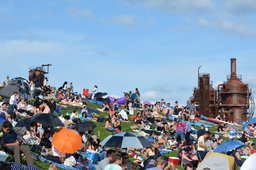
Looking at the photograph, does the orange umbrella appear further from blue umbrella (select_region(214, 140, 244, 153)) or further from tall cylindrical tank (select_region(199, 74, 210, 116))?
tall cylindrical tank (select_region(199, 74, 210, 116))

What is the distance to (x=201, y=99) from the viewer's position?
59750 millimetres

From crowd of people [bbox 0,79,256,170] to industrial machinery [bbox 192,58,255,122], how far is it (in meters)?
16.3

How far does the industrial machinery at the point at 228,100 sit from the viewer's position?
195 feet

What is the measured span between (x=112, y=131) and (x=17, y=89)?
32.5 ft

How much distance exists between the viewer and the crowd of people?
12.4m

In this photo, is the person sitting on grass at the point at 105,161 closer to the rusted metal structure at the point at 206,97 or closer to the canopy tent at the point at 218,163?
the canopy tent at the point at 218,163

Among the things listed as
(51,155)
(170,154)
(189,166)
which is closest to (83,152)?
(51,155)

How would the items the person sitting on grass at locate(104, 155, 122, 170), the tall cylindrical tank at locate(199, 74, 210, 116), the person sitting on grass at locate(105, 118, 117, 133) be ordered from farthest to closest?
the tall cylindrical tank at locate(199, 74, 210, 116) < the person sitting on grass at locate(105, 118, 117, 133) < the person sitting on grass at locate(104, 155, 122, 170)

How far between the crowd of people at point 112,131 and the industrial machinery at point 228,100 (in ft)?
53.4

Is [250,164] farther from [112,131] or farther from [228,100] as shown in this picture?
[228,100]

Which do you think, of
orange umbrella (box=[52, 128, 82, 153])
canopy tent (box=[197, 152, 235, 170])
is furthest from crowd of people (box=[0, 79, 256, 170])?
canopy tent (box=[197, 152, 235, 170])

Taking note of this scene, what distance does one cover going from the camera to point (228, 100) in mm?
59812

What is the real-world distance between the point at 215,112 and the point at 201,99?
292cm

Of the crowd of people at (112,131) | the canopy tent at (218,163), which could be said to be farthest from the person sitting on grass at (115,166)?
the canopy tent at (218,163)
